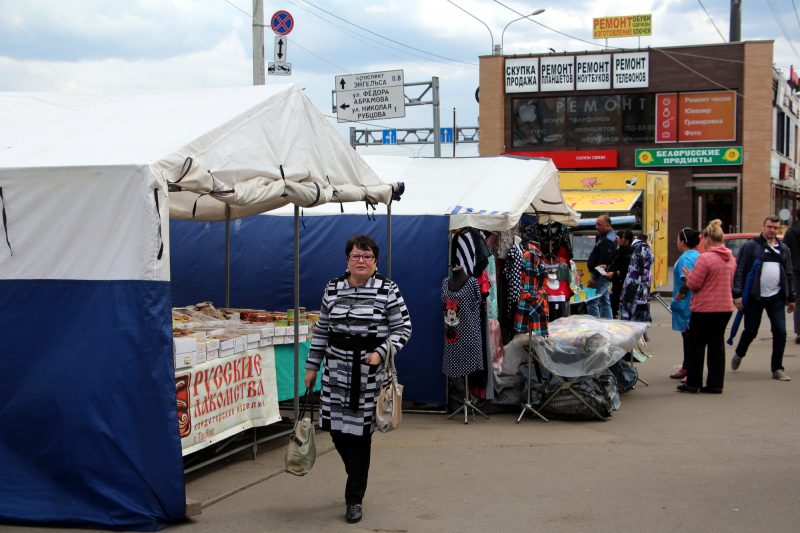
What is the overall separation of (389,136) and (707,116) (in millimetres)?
13331

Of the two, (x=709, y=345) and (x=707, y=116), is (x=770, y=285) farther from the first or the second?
(x=707, y=116)

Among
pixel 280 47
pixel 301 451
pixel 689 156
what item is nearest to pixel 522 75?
pixel 689 156

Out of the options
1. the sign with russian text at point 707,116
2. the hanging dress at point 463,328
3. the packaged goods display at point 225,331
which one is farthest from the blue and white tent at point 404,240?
the sign with russian text at point 707,116

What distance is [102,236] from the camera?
18.6 ft

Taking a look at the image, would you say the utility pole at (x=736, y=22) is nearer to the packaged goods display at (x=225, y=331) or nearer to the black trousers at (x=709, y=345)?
the black trousers at (x=709, y=345)

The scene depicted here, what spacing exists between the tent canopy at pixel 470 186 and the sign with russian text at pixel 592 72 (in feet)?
85.2

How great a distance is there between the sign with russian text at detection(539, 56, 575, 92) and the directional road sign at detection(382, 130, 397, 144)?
882cm

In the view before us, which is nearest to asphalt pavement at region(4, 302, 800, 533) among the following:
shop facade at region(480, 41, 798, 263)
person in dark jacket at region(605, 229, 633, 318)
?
person in dark jacket at region(605, 229, 633, 318)

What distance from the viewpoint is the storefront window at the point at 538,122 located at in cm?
3712

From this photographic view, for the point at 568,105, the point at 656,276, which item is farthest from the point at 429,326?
the point at 568,105

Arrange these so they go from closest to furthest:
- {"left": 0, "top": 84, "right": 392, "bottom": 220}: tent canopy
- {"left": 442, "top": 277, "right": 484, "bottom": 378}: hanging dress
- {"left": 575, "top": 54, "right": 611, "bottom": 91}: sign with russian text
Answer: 1. {"left": 0, "top": 84, "right": 392, "bottom": 220}: tent canopy
2. {"left": 442, "top": 277, "right": 484, "bottom": 378}: hanging dress
3. {"left": 575, "top": 54, "right": 611, "bottom": 91}: sign with russian text

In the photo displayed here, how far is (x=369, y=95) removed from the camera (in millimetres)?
20062

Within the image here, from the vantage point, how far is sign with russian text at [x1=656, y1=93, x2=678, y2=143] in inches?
1411

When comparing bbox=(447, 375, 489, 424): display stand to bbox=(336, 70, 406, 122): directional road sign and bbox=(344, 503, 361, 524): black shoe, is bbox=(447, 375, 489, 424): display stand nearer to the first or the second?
bbox=(344, 503, 361, 524): black shoe
